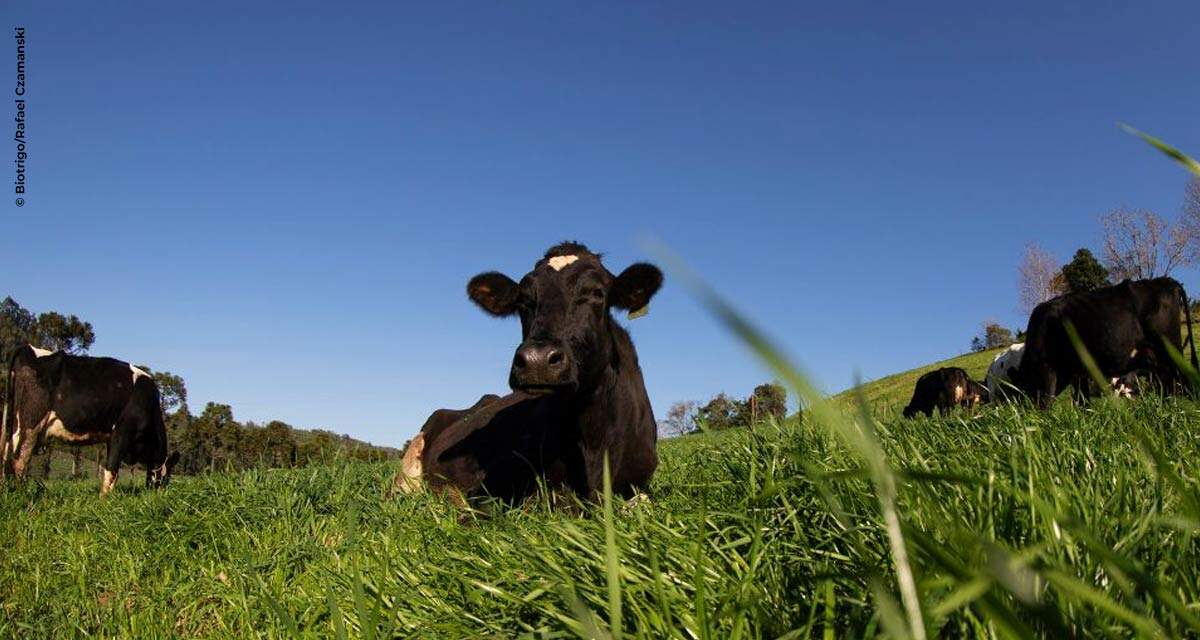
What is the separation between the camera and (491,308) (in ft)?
25.6

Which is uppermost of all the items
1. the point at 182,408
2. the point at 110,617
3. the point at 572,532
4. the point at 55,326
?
the point at 55,326

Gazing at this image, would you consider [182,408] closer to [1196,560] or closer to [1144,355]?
[1144,355]

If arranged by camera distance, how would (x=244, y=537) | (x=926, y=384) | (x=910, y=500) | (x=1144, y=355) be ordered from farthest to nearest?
1. (x=926, y=384)
2. (x=1144, y=355)
3. (x=244, y=537)
4. (x=910, y=500)

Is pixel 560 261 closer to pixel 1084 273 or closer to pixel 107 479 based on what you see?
pixel 107 479

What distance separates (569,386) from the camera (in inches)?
226

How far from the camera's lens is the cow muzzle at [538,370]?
18.4ft

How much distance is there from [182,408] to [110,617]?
279 feet

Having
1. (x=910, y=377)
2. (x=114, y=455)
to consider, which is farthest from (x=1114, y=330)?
(x=910, y=377)

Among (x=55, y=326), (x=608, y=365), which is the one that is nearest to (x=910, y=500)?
(x=608, y=365)

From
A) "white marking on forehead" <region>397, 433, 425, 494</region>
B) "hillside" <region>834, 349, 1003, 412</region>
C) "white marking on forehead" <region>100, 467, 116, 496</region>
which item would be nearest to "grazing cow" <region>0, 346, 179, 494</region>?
"white marking on forehead" <region>100, 467, 116, 496</region>

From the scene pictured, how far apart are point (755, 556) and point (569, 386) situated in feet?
11.7

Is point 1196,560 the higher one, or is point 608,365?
point 608,365

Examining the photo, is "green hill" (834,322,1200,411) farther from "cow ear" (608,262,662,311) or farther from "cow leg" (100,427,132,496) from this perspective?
"cow ear" (608,262,662,311)

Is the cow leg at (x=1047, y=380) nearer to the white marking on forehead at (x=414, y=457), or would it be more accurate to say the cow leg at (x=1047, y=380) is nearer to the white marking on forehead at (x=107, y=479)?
the white marking on forehead at (x=414, y=457)
